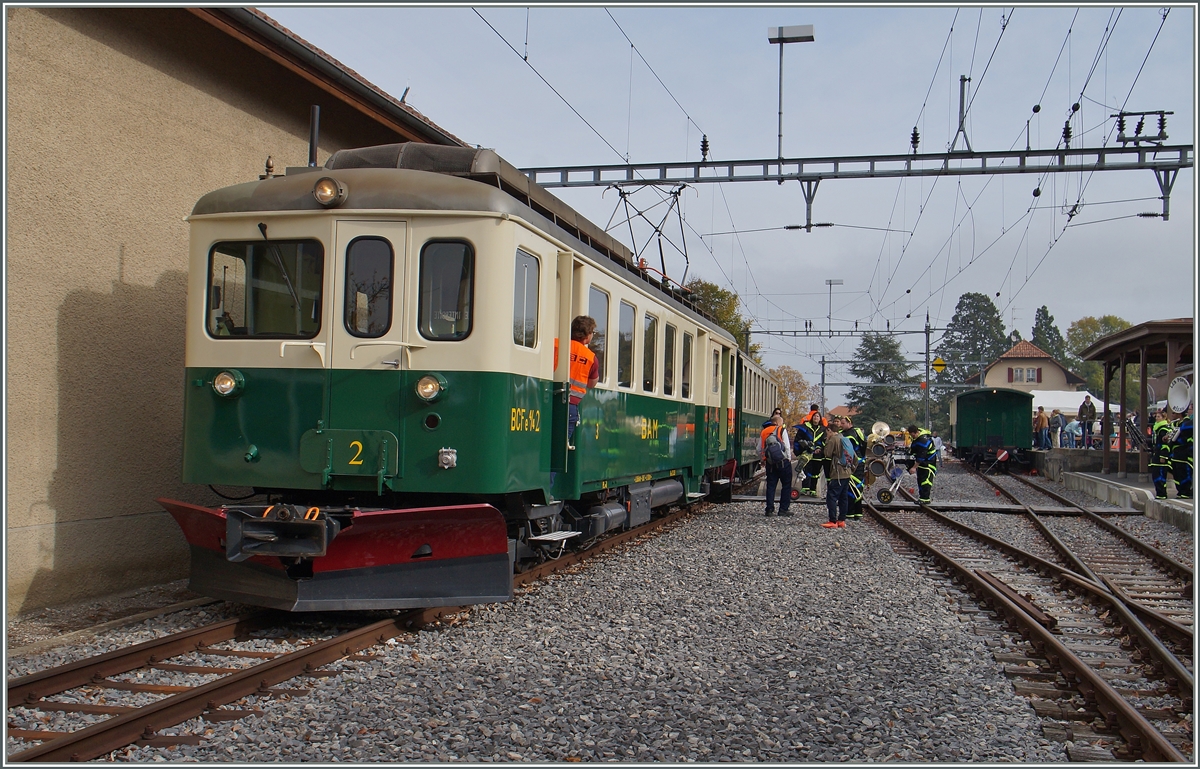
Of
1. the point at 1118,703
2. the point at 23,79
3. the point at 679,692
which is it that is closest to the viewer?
the point at 1118,703

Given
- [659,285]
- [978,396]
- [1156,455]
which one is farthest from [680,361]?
[978,396]

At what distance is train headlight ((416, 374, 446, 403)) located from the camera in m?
6.22

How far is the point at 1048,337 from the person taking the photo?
101m

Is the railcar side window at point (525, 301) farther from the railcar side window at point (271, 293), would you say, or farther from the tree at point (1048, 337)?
the tree at point (1048, 337)

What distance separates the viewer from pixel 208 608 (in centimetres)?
664

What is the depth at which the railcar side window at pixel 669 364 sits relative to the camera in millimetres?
10727

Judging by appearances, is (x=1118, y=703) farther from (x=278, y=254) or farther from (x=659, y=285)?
(x=659, y=285)

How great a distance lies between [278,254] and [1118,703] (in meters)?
5.52

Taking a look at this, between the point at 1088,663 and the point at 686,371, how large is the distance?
6648mm

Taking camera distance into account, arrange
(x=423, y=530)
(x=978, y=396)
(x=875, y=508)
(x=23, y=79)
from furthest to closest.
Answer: (x=978, y=396)
(x=875, y=508)
(x=23, y=79)
(x=423, y=530)

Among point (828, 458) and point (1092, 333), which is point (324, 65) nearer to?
point (828, 458)

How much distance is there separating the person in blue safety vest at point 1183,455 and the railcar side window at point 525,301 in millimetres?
12911

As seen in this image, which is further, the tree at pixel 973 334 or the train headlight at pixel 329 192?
the tree at pixel 973 334

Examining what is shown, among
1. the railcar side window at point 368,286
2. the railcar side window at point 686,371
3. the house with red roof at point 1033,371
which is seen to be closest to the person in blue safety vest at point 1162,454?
the railcar side window at point 686,371
